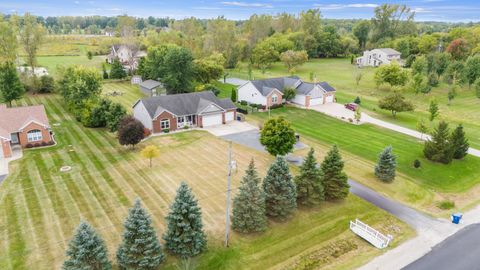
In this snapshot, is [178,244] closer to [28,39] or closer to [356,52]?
[28,39]

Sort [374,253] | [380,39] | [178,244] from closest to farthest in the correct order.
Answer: [178,244], [374,253], [380,39]

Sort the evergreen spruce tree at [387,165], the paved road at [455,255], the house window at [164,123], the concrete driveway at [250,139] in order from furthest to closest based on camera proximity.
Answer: the house window at [164,123] → the concrete driveway at [250,139] → the evergreen spruce tree at [387,165] → the paved road at [455,255]

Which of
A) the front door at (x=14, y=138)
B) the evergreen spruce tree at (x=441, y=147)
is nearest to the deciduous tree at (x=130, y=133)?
the front door at (x=14, y=138)

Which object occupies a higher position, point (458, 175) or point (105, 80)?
point (105, 80)

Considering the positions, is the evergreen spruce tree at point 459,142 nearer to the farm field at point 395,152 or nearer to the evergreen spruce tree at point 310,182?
the farm field at point 395,152

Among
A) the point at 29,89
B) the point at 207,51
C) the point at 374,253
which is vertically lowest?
the point at 374,253

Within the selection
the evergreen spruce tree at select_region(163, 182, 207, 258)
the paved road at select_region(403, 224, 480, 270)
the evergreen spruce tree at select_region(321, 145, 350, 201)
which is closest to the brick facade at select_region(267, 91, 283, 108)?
the evergreen spruce tree at select_region(321, 145, 350, 201)

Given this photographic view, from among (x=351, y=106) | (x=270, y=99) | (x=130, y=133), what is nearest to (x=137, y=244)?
(x=130, y=133)

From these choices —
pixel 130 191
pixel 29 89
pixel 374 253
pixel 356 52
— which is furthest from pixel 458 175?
pixel 356 52
